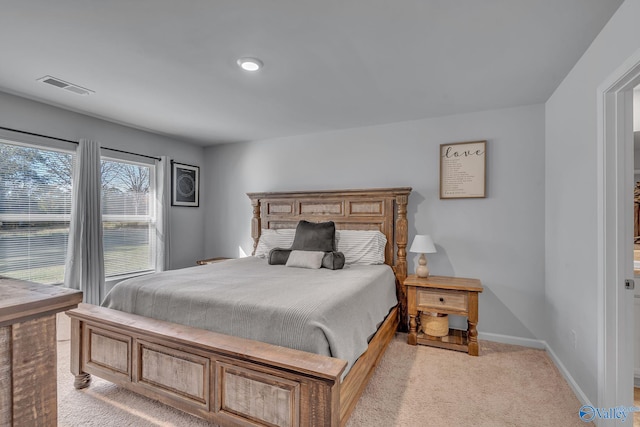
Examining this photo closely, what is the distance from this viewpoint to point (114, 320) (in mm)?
2031

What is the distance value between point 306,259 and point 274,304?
4.05ft

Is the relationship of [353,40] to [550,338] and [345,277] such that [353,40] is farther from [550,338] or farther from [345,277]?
[550,338]

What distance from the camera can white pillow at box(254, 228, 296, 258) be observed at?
3.69 metres

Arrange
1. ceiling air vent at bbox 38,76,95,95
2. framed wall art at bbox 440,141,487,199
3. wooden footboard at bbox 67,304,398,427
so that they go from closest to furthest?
wooden footboard at bbox 67,304,398,427 → ceiling air vent at bbox 38,76,95,95 → framed wall art at bbox 440,141,487,199

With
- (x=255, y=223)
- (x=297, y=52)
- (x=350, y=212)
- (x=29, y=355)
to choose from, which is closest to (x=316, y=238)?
(x=350, y=212)

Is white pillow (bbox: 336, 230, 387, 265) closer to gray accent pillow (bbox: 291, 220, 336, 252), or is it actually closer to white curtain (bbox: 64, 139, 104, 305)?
gray accent pillow (bbox: 291, 220, 336, 252)

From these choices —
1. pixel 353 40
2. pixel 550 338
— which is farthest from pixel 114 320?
pixel 550 338

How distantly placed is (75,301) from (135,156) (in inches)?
146

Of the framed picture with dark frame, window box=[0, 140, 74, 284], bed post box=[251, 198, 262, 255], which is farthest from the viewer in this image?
the framed picture with dark frame

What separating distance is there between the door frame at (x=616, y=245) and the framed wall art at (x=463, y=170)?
1355 mm

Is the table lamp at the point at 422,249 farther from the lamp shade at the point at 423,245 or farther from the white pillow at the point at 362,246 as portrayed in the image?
the white pillow at the point at 362,246

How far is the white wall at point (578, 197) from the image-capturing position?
1.77m

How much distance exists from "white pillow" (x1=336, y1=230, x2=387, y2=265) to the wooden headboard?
137 mm

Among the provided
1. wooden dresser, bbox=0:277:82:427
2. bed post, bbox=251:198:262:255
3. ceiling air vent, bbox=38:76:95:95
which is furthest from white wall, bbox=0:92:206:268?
wooden dresser, bbox=0:277:82:427
